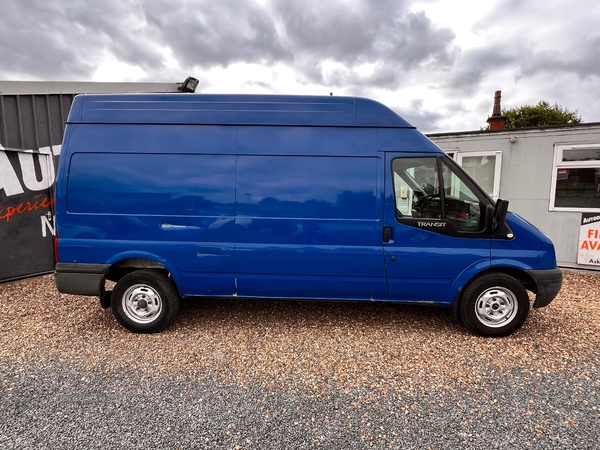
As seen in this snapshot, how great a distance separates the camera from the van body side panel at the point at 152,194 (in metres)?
3.41

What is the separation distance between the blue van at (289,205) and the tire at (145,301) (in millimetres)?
221

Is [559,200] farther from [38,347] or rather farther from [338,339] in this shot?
[38,347]

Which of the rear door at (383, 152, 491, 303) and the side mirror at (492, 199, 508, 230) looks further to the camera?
the rear door at (383, 152, 491, 303)

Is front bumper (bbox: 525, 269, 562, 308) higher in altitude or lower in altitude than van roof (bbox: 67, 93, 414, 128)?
lower

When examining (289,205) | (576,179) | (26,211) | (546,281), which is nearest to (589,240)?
(576,179)

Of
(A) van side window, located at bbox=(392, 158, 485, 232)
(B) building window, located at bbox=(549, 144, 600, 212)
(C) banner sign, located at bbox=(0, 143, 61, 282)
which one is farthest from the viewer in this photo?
(B) building window, located at bbox=(549, 144, 600, 212)

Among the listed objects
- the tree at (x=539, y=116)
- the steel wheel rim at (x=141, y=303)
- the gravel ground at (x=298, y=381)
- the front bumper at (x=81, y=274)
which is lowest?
the gravel ground at (x=298, y=381)

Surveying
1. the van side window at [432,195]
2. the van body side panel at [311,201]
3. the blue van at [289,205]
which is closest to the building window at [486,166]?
the blue van at [289,205]

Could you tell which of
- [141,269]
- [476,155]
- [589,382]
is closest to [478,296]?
[589,382]

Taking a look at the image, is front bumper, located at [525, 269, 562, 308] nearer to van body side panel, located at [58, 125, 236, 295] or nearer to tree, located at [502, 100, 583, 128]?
van body side panel, located at [58, 125, 236, 295]

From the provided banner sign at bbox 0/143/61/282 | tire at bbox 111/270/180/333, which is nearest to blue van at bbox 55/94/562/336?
tire at bbox 111/270/180/333

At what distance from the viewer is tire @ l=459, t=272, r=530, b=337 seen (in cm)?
343

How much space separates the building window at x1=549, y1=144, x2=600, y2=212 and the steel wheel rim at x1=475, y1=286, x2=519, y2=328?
13.3ft

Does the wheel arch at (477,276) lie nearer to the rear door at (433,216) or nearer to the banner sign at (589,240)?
the rear door at (433,216)
